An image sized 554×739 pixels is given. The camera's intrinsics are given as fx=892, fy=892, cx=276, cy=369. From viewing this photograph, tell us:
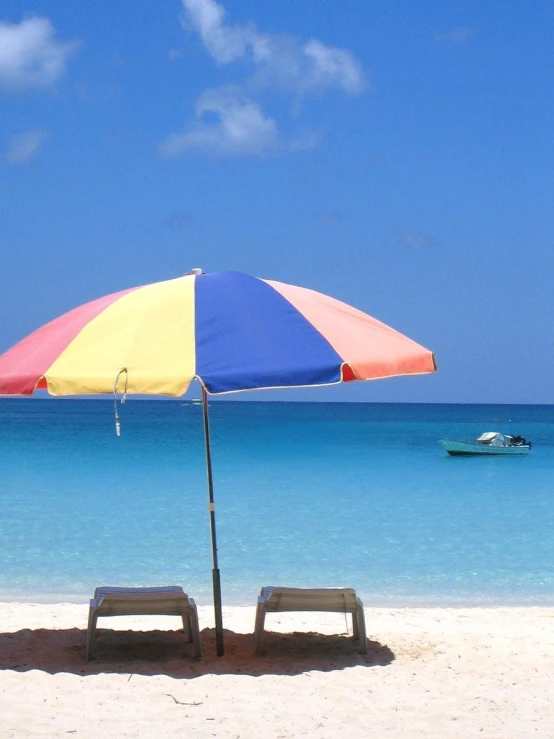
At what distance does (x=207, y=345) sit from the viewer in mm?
3992

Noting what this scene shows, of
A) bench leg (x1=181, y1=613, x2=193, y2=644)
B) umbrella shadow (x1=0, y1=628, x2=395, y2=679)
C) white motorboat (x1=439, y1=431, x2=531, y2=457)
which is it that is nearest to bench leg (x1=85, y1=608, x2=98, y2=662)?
umbrella shadow (x1=0, y1=628, x2=395, y2=679)

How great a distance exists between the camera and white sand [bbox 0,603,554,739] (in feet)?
12.9

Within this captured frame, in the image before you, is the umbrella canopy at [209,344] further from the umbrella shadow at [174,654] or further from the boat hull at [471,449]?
the boat hull at [471,449]

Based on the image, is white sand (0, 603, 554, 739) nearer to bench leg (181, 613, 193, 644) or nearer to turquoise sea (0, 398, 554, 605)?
bench leg (181, 613, 193, 644)

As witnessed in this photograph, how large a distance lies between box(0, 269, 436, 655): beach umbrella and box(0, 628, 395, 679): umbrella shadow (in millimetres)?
1453

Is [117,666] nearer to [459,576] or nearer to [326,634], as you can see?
[326,634]

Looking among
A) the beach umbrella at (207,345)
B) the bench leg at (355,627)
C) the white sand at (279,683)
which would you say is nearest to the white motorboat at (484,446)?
the white sand at (279,683)

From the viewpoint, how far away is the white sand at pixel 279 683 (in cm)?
394

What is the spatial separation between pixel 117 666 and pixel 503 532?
9.88 m

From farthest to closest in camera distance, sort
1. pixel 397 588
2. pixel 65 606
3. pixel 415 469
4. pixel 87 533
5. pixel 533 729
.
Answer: pixel 415 469 < pixel 87 533 < pixel 397 588 < pixel 65 606 < pixel 533 729

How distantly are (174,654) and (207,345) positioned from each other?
6.72 feet

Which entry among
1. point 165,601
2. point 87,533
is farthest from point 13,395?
point 87,533

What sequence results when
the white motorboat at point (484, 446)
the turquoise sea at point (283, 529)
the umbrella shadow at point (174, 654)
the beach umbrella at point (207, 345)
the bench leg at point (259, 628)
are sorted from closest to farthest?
the beach umbrella at point (207, 345), the umbrella shadow at point (174, 654), the bench leg at point (259, 628), the turquoise sea at point (283, 529), the white motorboat at point (484, 446)

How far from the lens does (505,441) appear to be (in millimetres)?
32500
